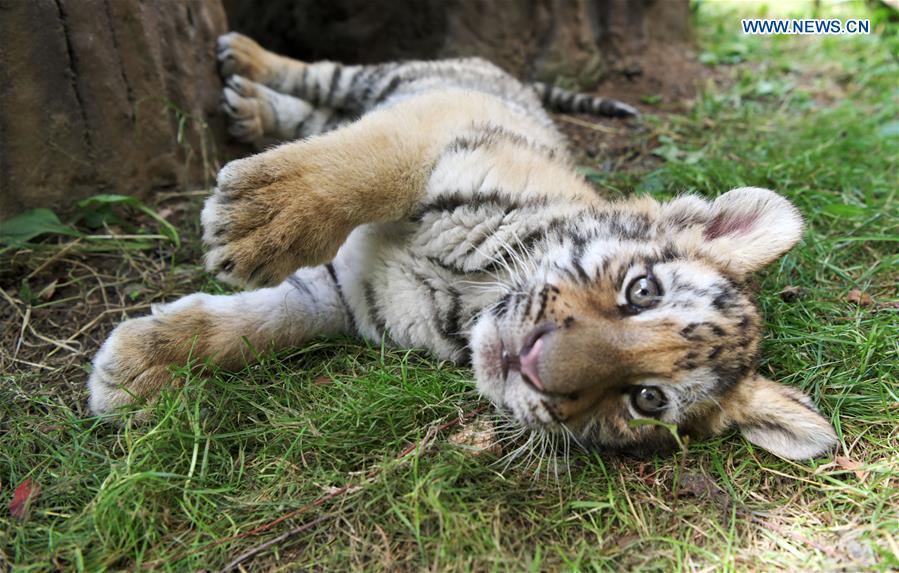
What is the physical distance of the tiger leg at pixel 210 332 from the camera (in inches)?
95.0

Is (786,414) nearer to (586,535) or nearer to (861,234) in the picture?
(586,535)

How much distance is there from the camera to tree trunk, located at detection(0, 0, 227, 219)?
9.52 feet

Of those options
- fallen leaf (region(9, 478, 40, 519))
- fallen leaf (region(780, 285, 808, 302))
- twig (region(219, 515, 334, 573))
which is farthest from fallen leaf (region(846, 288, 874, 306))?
fallen leaf (region(9, 478, 40, 519))

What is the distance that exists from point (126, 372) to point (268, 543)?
0.89 m

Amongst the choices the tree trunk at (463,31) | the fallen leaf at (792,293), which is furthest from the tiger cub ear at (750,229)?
the tree trunk at (463,31)

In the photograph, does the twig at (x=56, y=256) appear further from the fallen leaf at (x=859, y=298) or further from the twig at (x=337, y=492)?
the fallen leaf at (x=859, y=298)

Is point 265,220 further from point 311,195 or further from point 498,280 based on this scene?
point 498,280

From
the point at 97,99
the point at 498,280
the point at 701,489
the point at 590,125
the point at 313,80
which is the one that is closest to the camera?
the point at 701,489

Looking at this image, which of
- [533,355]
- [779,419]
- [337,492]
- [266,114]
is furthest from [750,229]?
[266,114]

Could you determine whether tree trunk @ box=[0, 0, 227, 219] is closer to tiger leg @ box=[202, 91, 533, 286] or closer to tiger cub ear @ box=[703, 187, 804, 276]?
tiger leg @ box=[202, 91, 533, 286]

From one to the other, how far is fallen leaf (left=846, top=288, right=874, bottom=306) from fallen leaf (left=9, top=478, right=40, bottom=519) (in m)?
3.13

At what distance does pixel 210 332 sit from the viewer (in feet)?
8.50

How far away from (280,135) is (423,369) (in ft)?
7.49

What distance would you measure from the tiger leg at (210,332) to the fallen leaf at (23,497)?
338 mm
